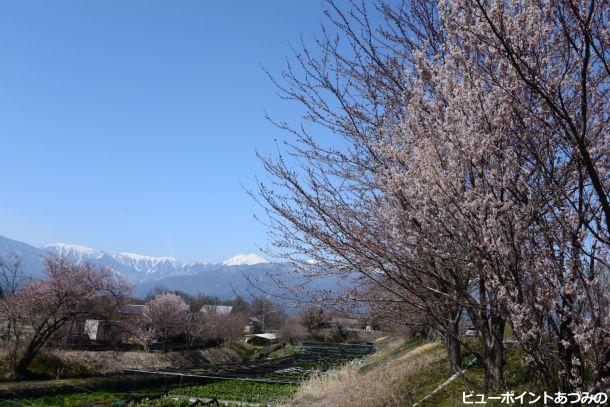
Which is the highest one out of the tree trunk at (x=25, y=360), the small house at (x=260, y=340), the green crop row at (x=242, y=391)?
the tree trunk at (x=25, y=360)

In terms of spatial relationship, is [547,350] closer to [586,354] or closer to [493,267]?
[586,354]

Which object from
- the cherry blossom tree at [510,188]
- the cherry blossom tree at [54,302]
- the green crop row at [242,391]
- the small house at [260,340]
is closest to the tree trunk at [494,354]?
the cherry blossom tree at [510,188]

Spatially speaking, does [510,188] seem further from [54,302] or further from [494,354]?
[54,302]

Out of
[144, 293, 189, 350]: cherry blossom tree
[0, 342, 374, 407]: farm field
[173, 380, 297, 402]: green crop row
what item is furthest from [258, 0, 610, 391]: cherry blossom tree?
[144, 293, 189, 350]: cherry blossom tree

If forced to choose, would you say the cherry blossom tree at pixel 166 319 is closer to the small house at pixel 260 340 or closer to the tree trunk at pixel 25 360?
the small house at pixel 260 340

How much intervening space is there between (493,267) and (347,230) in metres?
1.55

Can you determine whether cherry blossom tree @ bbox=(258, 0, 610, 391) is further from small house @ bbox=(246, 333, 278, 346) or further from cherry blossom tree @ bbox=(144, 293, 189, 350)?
small house @ bbox=(246, 333, 278, 346)

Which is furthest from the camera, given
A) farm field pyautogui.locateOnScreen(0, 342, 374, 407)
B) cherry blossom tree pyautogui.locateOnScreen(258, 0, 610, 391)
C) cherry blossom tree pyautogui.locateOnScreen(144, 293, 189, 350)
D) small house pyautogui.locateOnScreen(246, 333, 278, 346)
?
small house pyautogui.locateOnScreen(246, 333, 278, 346)

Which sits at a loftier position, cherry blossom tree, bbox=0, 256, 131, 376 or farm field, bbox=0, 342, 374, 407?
cherry blossom tree, bbox=0, 256, 131, 376

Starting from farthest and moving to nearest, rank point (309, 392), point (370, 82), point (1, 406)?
1. point (1, 406)
2. point (309, 392)
3. point (370, 82)

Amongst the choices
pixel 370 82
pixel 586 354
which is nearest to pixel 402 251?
pixel 586 354

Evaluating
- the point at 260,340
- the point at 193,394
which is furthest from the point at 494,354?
the point at 260,340

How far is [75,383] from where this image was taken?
25.3 meters

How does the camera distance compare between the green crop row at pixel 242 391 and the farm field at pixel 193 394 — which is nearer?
the farm field at pixel 193 394
